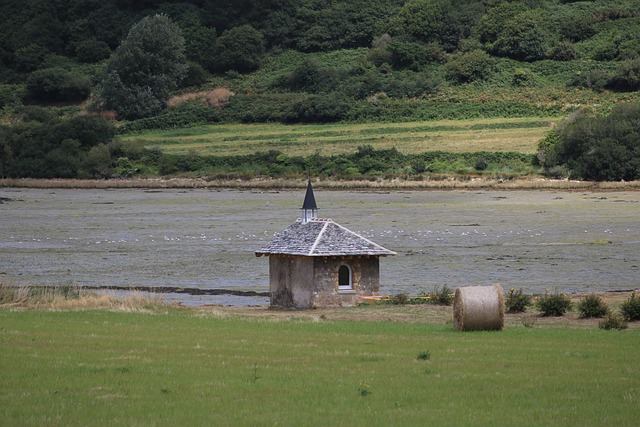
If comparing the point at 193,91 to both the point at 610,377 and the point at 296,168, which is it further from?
the point at 610,377

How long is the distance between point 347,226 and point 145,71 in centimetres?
6877

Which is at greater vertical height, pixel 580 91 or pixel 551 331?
pixel 580 91

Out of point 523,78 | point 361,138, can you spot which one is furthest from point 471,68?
point 361,138

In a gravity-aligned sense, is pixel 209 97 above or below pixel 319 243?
above

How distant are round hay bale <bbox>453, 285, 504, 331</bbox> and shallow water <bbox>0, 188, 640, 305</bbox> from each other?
13.1 m

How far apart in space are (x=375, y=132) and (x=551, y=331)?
255 feet

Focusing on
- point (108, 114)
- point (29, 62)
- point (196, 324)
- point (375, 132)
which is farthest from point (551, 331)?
point (29, 62)

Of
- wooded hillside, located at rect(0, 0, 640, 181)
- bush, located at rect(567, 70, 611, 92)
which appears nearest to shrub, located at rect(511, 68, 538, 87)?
wooded hillside, located at rect(0, 0, 640, 181)

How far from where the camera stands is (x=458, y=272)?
138ft

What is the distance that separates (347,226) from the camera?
189 ft

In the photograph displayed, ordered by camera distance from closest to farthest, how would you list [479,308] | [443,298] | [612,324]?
1. [479,308]
2. [612,324]
3. [443,298]

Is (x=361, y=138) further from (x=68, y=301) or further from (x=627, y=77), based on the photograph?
(x=68, y=301)

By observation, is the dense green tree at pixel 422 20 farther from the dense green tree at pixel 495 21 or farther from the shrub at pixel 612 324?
the shrub at pixel 612 324

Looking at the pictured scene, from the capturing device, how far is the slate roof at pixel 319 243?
3114 centimetres
